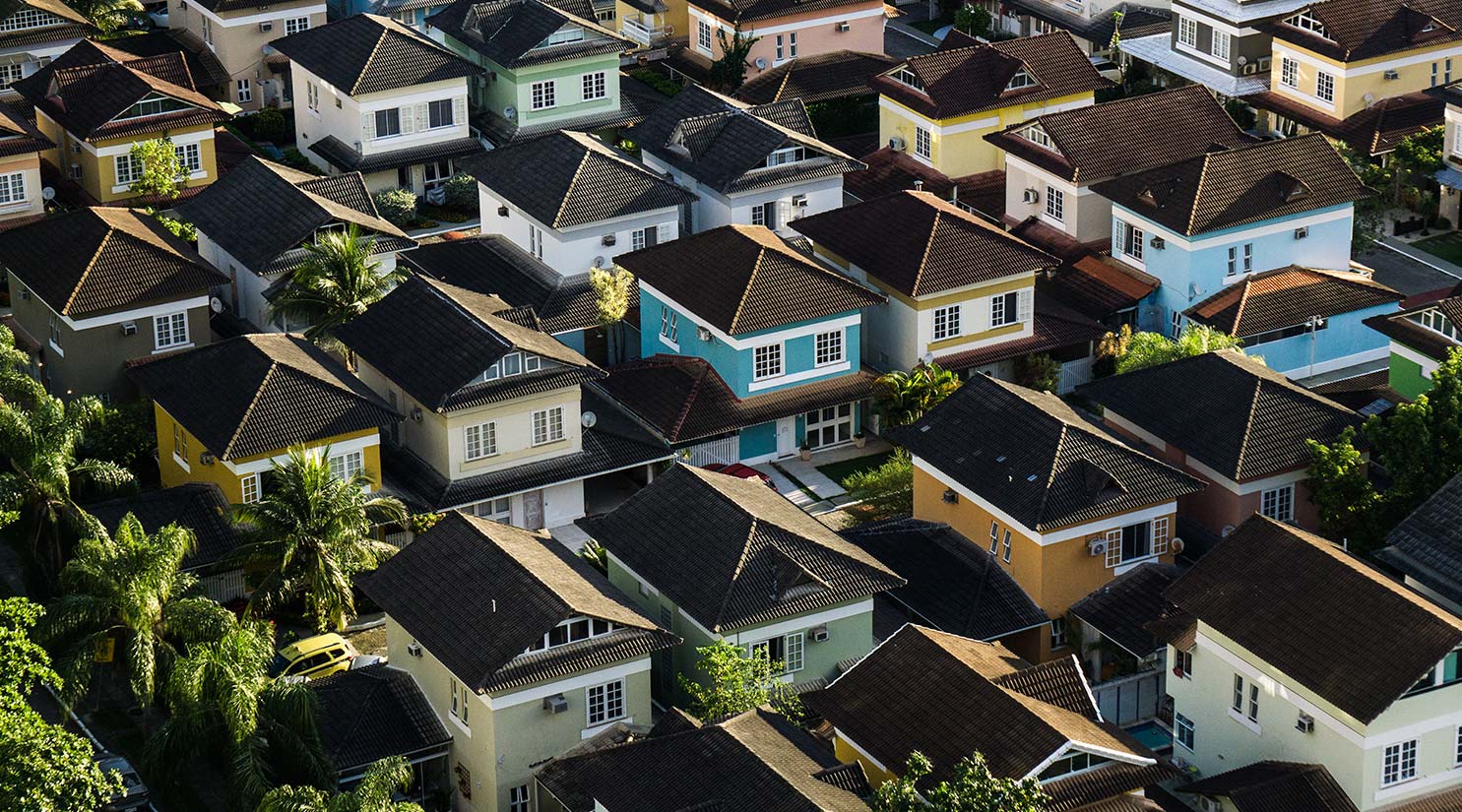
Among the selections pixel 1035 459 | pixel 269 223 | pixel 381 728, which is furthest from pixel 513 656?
pixel 269 223

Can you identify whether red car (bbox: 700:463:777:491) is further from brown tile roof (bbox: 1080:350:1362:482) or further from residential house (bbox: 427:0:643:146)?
residential house (bbox: 427:0:643:146)

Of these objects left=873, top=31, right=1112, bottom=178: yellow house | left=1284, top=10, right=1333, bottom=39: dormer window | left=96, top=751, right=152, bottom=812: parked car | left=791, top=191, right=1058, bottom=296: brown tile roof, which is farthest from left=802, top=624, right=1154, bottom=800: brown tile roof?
left=1284, top=10, right=1333, bottom=39: dormer window

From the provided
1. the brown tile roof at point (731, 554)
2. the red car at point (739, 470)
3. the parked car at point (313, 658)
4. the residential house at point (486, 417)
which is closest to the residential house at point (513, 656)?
the brown tile roof at point (731, 554)

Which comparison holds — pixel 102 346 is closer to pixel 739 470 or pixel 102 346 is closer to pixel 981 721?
pixel 739 470

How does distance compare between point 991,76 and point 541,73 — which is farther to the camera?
point 541,73

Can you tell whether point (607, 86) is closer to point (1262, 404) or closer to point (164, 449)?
point (164, 449)
